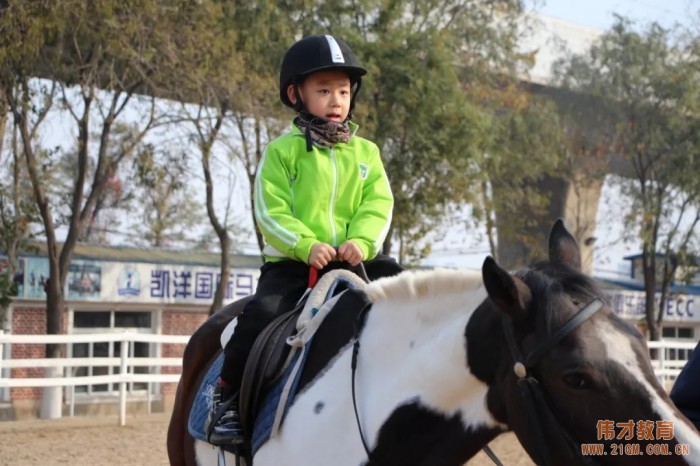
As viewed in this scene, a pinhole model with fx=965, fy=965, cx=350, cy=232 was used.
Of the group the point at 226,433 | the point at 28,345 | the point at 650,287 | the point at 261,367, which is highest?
the point at 261,367

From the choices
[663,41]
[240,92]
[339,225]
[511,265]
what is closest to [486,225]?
[511,265]

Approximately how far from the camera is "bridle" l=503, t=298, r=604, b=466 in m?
2.72

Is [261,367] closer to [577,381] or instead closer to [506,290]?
[506,290]

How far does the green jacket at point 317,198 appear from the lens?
12.8ft

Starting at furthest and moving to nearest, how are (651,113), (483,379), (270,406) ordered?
(651,113), (270,406), (483,379)

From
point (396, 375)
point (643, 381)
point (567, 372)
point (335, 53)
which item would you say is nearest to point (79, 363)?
point (335, 53)

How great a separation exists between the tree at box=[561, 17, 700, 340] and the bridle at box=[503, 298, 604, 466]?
85.0 feet

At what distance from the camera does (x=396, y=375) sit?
3275 mm

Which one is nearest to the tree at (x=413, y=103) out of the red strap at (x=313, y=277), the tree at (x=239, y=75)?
the tree at (x=239, y=75)

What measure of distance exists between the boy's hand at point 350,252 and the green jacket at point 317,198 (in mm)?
45

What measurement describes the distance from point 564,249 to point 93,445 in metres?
9.98

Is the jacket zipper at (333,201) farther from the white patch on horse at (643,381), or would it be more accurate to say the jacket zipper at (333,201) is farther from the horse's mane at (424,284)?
the white patch on horse at (643,381)

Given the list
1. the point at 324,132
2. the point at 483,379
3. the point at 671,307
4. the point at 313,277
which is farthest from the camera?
the point at 671,307

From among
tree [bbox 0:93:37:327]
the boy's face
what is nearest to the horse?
the boy's face
